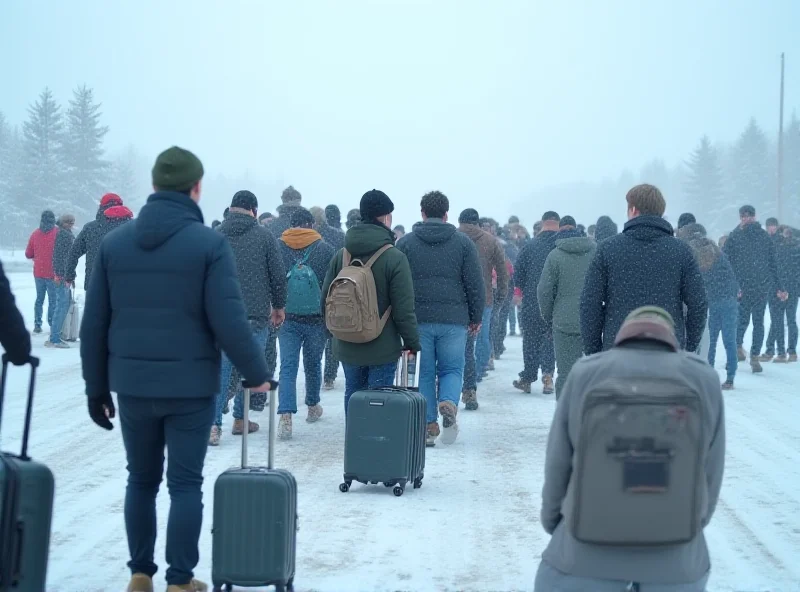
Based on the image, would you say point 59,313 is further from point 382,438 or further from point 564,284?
point 382,438

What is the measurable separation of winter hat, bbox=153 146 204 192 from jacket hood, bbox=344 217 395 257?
324 centimetres

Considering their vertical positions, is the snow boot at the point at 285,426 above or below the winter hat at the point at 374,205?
below

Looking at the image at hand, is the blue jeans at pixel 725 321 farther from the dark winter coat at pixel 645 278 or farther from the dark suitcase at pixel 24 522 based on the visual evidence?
the dark suitcase at pixel 24 522

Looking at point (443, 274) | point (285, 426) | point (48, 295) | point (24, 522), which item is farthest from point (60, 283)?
point (24, 522)

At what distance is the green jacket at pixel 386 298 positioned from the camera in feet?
28.0

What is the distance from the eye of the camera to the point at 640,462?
3.75m

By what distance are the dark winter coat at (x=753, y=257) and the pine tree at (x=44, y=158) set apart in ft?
231

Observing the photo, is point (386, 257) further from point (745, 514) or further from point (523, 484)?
point (745, 514)

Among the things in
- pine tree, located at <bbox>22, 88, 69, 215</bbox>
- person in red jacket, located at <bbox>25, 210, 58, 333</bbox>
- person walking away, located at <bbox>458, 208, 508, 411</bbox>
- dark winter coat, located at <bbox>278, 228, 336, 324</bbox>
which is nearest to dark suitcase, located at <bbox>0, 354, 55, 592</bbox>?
dark winter coat, located at <bbox>278, 228, 336, 324</bbox>

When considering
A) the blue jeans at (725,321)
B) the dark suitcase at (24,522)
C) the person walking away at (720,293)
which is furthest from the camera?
the blue jeans at (725,321)

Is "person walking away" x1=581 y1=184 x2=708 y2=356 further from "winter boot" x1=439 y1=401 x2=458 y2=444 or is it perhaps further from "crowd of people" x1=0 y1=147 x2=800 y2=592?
"winter boot" x1=439 y1=401 x2=458 y2=444

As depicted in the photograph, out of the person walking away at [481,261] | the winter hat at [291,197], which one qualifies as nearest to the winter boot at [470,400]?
the person walking away at [481,261]

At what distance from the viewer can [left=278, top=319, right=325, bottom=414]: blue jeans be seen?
10.8m

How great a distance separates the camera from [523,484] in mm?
8680
